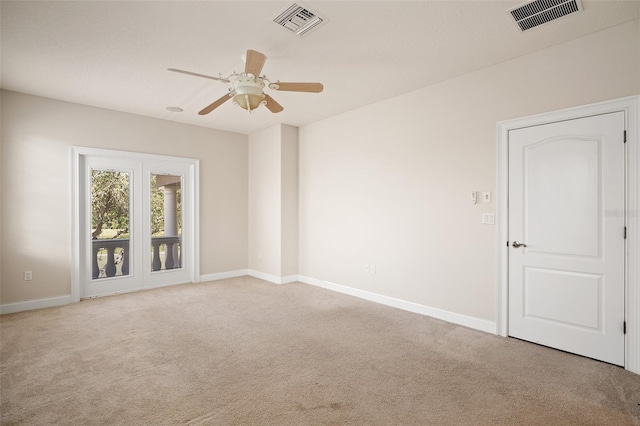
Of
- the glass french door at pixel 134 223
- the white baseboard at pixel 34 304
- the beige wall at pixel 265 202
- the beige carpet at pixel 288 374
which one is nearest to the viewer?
the beige carpet at pixel 288 374

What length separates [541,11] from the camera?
2.60 metres

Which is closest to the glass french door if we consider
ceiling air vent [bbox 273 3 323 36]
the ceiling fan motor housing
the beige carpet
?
the beige carpet

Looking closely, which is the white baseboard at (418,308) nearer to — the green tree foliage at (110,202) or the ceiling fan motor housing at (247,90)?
the ceiling fan motor housing at (247,90)

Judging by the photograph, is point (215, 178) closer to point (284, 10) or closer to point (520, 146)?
point (284, 10)

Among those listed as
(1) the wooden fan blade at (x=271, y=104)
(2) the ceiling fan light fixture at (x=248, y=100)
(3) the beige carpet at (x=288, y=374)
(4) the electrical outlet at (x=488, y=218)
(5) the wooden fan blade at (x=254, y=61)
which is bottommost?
(3) the beige carpet at (x=288, y=374)

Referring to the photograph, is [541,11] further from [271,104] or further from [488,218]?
[271,104]

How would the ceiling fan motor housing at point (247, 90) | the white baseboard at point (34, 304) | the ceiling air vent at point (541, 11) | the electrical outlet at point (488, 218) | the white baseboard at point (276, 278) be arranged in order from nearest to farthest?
the ceiling air vent at point (541, 11) → the ceiling fan motor housing at point (247, 90) → the electrical outlet at point (488, 218) → the white baseboard at point (34, 304) → the white baseboard at point (276, 278)

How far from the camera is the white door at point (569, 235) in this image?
280cm

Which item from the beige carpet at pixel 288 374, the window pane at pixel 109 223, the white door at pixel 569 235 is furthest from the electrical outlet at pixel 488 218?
the window pane at pixel 109 223

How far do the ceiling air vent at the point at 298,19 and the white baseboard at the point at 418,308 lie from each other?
343 cm

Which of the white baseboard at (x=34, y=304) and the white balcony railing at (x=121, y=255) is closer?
the white baseboard at (x=34, y=304)

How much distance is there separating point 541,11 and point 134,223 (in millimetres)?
5808

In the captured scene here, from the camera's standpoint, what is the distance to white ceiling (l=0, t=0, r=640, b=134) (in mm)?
2566

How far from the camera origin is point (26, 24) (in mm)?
2742
